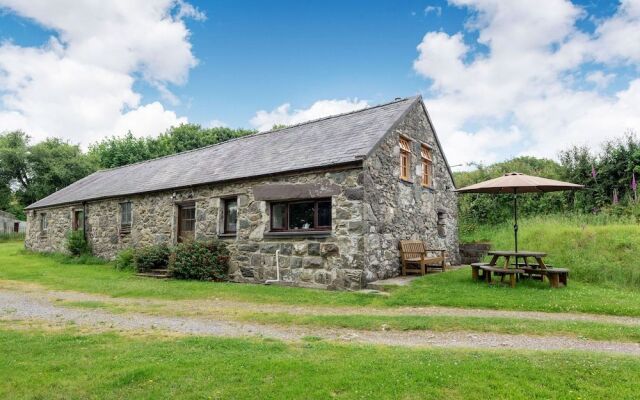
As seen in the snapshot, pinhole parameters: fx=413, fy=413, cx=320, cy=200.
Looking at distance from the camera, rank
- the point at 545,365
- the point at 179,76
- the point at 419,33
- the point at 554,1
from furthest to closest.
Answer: the point at 179,76 < the point at 419,33 < the point at 554,1 < the point at 545,365

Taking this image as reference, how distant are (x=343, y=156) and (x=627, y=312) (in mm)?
6824

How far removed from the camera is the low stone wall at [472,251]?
620 inches

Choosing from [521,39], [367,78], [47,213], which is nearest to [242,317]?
[367,78]

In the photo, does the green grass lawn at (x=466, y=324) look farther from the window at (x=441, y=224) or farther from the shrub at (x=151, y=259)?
the window at (x=441, y=224)

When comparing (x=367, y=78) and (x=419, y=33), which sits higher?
(x=419, y=33)

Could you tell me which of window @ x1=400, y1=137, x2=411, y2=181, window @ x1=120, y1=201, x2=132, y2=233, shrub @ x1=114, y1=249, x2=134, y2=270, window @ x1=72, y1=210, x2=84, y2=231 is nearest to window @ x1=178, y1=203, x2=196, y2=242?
shrub @ x1=114, y1=249, x2=134, y2=270

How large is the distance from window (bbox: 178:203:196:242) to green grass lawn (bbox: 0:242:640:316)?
249cm

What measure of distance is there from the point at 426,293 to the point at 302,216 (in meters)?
4.18

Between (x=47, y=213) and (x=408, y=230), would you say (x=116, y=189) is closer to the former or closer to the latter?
(x=47, y=213)

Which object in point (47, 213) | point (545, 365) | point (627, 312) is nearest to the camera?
point (545, 365)

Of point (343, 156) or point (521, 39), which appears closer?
point (343, 156)

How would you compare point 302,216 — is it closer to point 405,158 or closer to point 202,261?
point 202,261

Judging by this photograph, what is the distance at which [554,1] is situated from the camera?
431 inches

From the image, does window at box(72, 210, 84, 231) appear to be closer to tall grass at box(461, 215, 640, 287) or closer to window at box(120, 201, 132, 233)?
window at box(120, 201, 132, 233)
